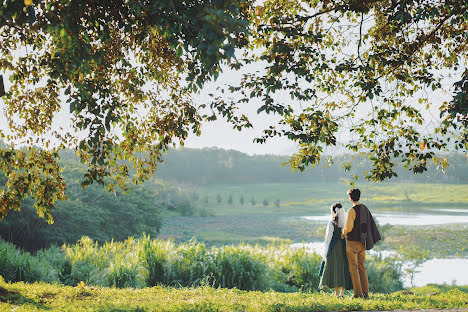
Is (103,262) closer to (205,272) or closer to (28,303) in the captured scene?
(205,272)

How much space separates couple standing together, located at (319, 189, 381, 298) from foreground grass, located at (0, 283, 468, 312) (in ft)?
1.70

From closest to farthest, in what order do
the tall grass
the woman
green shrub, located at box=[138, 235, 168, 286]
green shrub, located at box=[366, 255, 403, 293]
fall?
the woman
the tall grass
green shrub, located at box=[138, 235, 168, 286]
green shrub, located at box=[366, 255, 403, 293]

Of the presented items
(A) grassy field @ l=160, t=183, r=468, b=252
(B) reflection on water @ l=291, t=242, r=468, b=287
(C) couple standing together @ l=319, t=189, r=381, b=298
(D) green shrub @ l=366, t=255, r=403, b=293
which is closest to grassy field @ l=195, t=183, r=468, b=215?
(A) grassy field @ l=160, t=183, r=468, b=252

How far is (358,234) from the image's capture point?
27.2ft

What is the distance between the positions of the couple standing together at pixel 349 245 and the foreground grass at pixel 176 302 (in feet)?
1.70

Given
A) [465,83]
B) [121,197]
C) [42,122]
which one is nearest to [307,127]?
[465,83]

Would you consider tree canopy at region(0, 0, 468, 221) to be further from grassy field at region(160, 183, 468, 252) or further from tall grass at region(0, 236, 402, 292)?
grassy field at region(160, 183, 468, 252)

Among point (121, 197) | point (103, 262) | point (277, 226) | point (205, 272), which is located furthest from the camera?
point (277, 226)

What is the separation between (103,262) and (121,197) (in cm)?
1600

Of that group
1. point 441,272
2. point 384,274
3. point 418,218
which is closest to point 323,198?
point 418,218

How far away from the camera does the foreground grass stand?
7152 millimetres

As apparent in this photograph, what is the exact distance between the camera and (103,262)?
13555mm

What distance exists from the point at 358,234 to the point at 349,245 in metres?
0.32

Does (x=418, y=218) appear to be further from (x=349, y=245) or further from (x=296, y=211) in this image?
(x=349, y=245)
